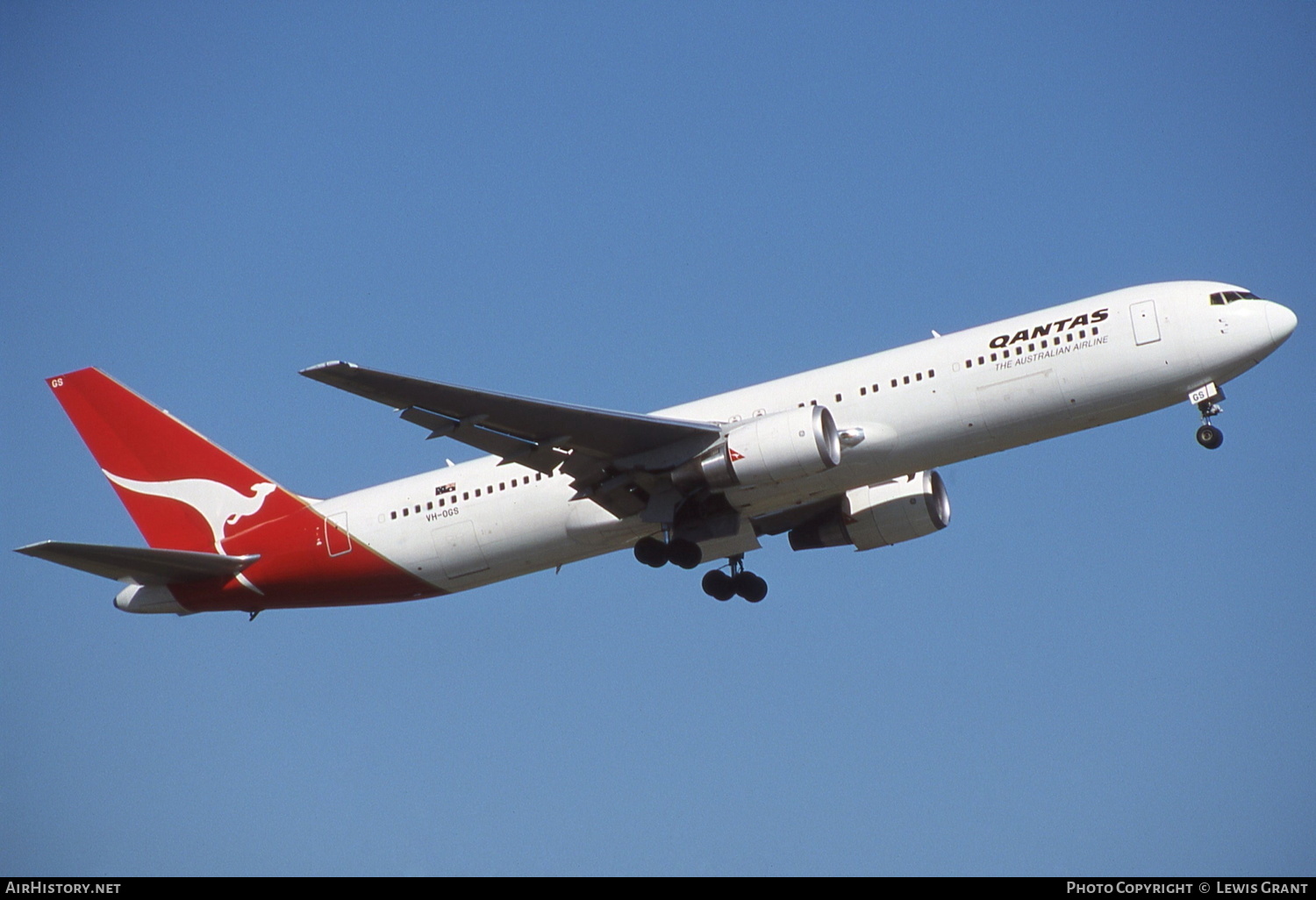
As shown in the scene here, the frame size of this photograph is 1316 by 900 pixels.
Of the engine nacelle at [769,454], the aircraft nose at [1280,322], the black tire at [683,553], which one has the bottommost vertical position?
the black tire at [683,553]

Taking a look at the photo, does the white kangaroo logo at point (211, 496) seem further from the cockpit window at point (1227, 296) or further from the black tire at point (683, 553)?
the cockpit window at point (1227, 296)

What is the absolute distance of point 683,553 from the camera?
106 ft

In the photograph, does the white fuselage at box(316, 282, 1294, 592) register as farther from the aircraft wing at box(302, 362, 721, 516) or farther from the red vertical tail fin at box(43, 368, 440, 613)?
the red vertical tail fin at box(43, 368, 440, 613)

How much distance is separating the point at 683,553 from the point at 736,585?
438cm

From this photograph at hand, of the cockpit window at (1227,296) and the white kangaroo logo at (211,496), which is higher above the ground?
the cockpit window at (1227,296)

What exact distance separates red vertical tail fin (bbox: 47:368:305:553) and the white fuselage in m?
7.20

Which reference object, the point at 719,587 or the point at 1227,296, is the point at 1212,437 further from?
the point at 719,587

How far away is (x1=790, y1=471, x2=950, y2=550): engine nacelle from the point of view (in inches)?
1353

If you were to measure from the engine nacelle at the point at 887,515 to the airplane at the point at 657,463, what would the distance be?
0.16 ft

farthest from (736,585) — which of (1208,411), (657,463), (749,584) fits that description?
(1208,411)

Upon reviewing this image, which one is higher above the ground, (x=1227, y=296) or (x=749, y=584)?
(x=1227, y=296)

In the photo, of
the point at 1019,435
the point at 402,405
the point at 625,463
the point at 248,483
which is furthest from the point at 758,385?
the point at 248,483

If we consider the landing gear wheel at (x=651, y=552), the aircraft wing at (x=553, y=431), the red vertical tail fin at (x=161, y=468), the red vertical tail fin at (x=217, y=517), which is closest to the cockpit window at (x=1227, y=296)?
the aircraft wing at (x=553, y=431)

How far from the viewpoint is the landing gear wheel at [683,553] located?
105 ft
